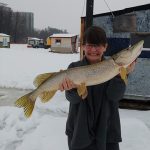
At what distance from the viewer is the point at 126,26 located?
7.79 m

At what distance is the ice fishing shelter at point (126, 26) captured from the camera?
25.2 ft

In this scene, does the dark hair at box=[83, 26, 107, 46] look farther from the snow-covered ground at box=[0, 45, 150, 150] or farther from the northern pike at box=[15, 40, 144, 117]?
the snow-covered ground at box=[0, 45, 150, 150]

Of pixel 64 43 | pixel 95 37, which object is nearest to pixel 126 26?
pixel 95 37

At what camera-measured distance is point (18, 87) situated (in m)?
10.8

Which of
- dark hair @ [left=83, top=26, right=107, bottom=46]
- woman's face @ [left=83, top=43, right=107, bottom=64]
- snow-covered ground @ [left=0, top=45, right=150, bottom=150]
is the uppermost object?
dark hair @ [left=83, top=26, right=107, bottom=46]

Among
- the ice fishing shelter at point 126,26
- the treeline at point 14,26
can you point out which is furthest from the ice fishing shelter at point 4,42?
the ice fishing shelter at point 126,26

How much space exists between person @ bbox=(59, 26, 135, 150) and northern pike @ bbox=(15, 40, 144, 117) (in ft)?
0.53

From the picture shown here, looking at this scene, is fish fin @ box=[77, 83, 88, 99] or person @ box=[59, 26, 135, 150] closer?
fish fin @ box=[77, 83, 88, 99]

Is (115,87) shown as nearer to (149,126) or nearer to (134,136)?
(134,136)

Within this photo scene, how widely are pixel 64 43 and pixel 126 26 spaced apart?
115 ft

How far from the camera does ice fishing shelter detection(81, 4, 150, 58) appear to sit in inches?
A: 303

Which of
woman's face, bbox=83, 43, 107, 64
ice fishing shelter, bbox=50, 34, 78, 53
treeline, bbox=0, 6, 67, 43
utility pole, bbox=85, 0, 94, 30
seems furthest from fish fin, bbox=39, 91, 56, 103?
treeline, bbox=0, 6, 67, 43

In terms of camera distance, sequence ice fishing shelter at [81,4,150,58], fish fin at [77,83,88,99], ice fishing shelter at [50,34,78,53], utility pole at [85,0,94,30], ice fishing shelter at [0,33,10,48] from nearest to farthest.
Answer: fish fin at [77,83,88,99]
utility pole at [85,0,94,30]
ice fishing shelter at [81,4,150,58]
ice fishing shelter at [50,34,78,53]
ice fishing shelter at [0,33,10,48]

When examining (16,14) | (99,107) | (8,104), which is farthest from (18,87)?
(16,14)
